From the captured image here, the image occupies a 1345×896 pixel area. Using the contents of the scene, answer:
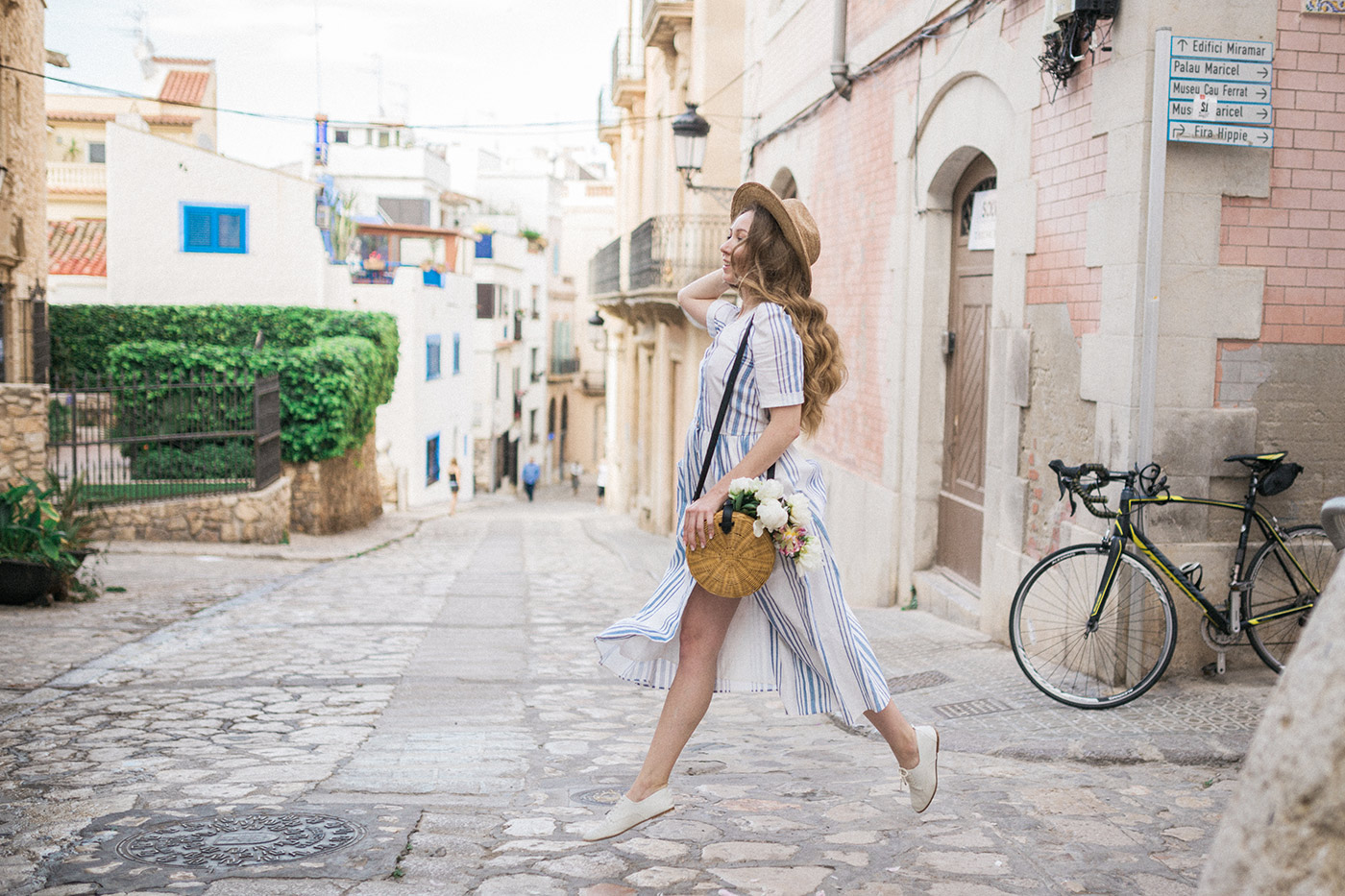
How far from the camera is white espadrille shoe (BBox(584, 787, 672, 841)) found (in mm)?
3373

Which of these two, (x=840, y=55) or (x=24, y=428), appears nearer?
(x=840, y=55)

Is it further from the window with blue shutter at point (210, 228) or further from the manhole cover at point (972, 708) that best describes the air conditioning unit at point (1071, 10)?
the window with blue shutter at point (210, 228)

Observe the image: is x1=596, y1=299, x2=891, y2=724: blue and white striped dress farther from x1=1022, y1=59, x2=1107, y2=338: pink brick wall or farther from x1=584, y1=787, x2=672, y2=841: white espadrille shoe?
x1=1022, y1=59, x2=1107, y2=338: pink brick wall

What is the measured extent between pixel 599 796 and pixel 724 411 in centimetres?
139

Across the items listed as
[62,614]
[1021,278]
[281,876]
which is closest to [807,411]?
[281,876]

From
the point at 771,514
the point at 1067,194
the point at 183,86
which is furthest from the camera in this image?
the point at 183,86

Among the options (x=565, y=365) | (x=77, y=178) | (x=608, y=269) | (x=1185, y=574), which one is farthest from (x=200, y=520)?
(x=565, y=365)

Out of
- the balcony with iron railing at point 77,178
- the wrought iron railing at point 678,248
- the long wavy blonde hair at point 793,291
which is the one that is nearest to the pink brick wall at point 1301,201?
the long wavy blonde hair at point 793,291

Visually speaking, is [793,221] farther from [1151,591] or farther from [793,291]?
[1151,591]

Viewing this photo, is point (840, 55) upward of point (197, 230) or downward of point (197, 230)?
upward

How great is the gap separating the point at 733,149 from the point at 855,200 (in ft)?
29.3

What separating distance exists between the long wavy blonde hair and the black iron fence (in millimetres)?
11936

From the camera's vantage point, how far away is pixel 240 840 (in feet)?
11.2

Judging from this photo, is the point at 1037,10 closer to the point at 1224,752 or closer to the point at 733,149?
the point at 1224,752
